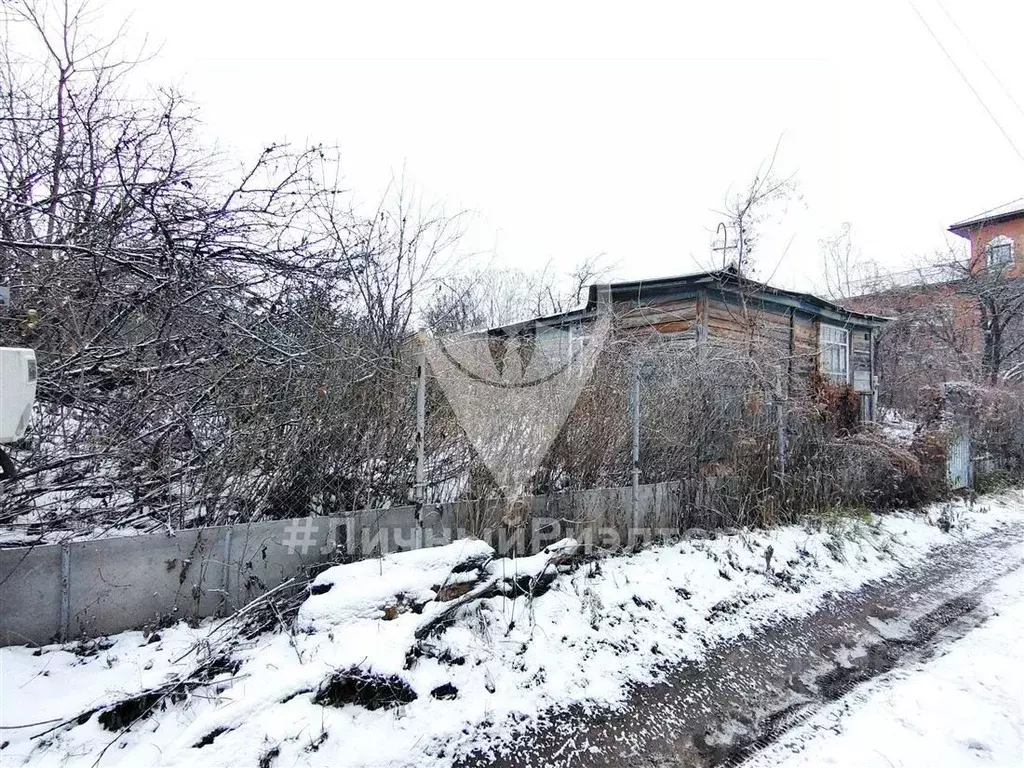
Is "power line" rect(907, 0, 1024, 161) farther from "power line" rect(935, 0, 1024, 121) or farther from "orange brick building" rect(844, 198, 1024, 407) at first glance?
"orange brick building" rect(844, 198, 1024, 407)

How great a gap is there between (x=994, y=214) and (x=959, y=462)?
17285 mm

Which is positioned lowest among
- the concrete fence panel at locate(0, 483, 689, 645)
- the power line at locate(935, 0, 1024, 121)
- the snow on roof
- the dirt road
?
the dirt road

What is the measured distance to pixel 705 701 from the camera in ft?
8.82

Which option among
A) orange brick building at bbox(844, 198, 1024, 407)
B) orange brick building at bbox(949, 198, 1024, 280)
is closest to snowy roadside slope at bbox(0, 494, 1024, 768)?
orange brick building at bbox(844, 198, 1024, 407)

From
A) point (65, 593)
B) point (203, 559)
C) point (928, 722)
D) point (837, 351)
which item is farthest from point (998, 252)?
point (65, 593)

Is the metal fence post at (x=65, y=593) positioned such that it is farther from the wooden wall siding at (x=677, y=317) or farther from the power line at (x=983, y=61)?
the power line at (x=983, y=61)

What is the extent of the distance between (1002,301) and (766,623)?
50.3 feet

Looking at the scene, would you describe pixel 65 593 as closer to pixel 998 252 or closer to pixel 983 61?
pixel 983 61

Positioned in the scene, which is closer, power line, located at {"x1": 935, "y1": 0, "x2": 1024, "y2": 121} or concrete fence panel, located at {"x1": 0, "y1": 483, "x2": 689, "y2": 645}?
concrete fence panel, located at {"x1": 0, "y1": 483, "x2": 689, "y2": 645}

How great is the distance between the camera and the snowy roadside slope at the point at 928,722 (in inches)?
88.6

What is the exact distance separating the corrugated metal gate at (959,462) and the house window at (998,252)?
9.06 meters

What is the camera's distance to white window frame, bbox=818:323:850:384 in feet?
35.4

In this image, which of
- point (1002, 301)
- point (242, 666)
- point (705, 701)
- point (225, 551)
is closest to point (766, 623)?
point (705, 701)

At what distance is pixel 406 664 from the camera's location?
2453 mm
